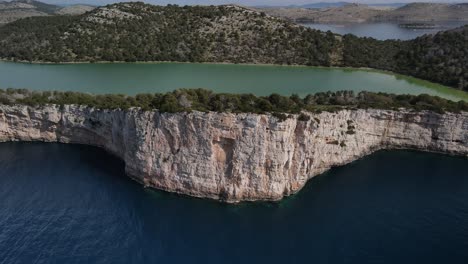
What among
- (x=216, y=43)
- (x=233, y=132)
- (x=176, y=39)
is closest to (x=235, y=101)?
(x=233, y=132)

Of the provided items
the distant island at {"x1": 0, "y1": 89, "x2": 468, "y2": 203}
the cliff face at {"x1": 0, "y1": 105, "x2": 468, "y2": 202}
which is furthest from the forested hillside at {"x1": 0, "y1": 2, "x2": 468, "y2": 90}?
the cliff face at {"x1": 0, "y1": 105, "x2": 468, "y2": 202}

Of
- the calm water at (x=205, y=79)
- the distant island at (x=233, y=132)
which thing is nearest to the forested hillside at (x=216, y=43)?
the calm water at (x=205, y=79)

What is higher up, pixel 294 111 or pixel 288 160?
pixel 294 111

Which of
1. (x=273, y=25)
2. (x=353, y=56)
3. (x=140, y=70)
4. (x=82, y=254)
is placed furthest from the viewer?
(x=273, y=25)

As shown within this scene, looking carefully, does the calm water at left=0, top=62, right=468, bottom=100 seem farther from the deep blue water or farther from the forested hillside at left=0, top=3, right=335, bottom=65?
the deep blue water

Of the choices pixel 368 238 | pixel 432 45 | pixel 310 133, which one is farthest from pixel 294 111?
pixel 432 45

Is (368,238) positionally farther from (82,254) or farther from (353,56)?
(353,56)
